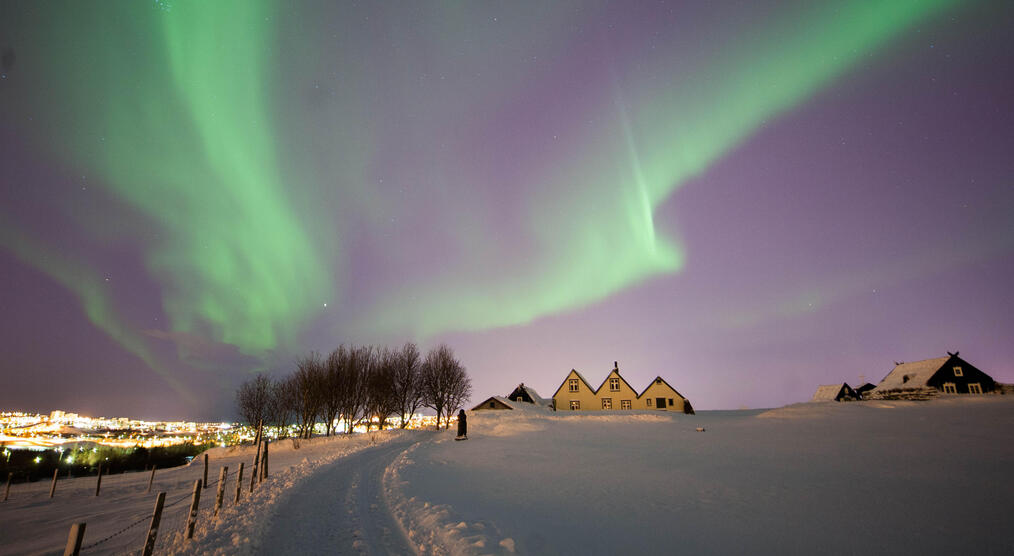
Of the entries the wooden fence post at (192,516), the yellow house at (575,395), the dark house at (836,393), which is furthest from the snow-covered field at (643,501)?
the dark house at (836,393)

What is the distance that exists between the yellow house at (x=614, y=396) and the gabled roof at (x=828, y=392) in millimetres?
33269

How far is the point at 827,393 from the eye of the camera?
6900cm

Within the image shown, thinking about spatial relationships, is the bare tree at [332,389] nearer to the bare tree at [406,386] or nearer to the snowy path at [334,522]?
the bare tree at [406,386]

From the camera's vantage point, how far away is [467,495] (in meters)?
13.2

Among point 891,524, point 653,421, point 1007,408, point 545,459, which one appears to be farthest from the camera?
point 653,421

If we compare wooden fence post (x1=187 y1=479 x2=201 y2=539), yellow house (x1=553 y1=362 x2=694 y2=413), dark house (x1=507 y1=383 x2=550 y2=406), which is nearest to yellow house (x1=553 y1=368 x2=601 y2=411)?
yellow house (x1=553 y1=362 x2=694 y2=413)

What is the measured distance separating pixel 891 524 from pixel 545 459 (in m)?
13.6

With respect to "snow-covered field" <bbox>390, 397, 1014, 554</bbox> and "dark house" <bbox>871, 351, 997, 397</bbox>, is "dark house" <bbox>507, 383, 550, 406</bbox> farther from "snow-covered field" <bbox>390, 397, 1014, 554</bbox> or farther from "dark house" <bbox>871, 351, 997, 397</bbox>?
"dark house" <bbox>871, 351, 997, 397</bbox>

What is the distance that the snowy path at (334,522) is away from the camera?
8.66 meters

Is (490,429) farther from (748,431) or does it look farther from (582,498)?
(582,498)

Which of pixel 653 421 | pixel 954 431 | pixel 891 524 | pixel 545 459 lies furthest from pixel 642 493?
pixel 653 421

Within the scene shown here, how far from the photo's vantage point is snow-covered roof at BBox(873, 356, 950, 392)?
155ft

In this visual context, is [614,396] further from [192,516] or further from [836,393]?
[192,516]

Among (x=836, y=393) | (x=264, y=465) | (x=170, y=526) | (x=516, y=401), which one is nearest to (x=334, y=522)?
(x=170, y=526)
